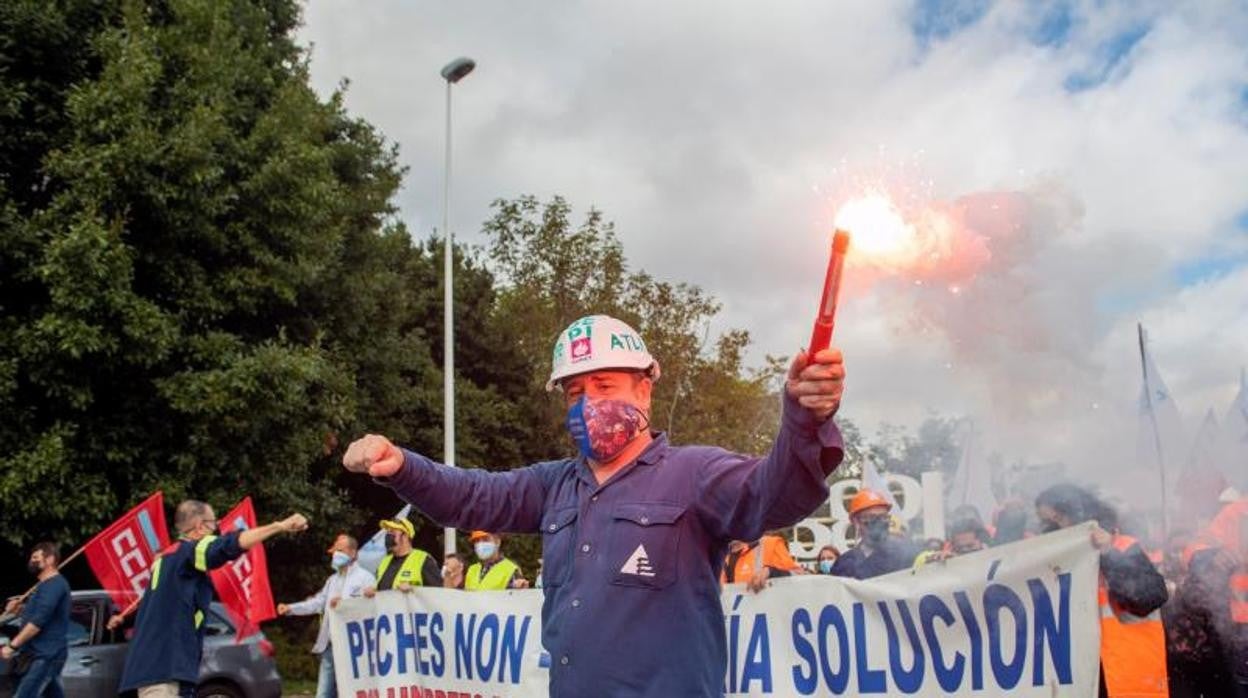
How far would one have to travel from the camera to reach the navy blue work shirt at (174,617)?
8008mm

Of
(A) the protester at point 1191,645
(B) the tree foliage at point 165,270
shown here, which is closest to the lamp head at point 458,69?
(B) the tree foliage at point 165,270

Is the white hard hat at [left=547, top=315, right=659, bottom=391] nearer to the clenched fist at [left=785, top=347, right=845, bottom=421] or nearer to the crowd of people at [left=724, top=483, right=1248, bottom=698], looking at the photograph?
the clenched fist at [left=785, top=347, right=845, bottom=421]

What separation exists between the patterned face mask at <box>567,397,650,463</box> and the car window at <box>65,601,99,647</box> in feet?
31.6

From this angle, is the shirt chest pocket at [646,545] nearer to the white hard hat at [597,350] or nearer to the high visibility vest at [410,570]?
the white hard hat at [597,350]

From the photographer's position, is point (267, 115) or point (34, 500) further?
point (267, 115)

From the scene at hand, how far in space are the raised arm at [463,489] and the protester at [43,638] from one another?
793 cm

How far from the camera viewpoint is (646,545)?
3166mm

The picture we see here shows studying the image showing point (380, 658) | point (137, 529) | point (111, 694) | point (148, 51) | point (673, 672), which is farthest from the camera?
point (148, 51)

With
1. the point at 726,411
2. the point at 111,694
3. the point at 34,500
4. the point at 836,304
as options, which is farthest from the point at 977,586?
the point at 726,411

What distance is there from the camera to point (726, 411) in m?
29.4

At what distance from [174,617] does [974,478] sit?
892cm

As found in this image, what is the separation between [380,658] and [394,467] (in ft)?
21.9

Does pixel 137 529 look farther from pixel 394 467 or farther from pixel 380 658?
pixel 394 467

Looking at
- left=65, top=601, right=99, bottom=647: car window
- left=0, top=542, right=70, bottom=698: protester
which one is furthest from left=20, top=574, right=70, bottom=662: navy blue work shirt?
left=65, top=601, right=99, bottom=647: car window
